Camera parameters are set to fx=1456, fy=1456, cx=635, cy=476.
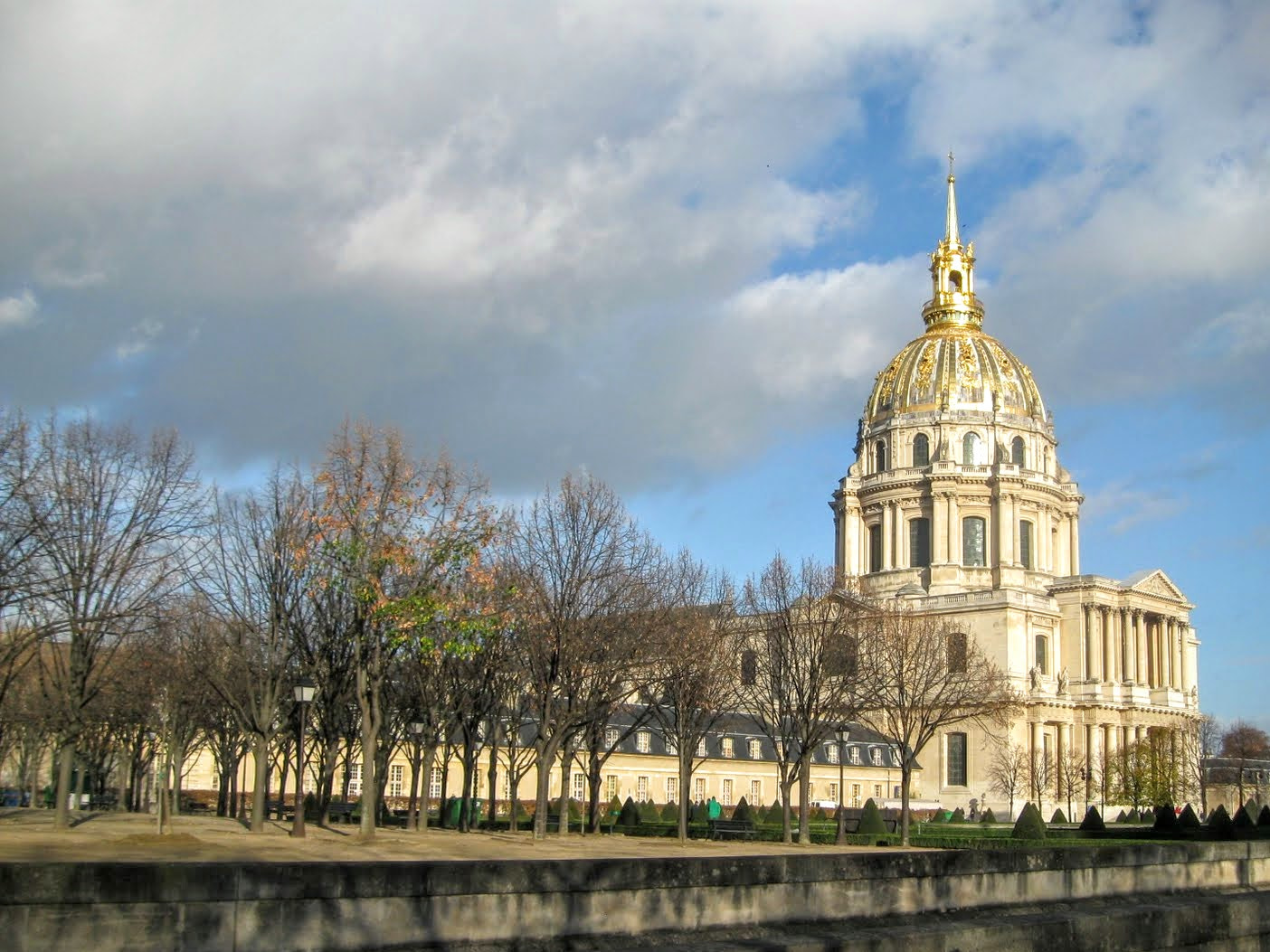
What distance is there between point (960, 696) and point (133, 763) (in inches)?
1500

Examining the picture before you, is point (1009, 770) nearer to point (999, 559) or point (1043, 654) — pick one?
point (1043, 654)

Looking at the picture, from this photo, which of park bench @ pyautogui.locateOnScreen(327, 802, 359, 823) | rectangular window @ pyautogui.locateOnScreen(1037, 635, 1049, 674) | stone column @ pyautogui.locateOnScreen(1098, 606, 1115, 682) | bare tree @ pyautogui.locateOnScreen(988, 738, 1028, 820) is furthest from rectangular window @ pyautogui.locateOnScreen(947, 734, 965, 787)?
park bench @ pyautogui.locateOnScreen(327, 802, 359, 823)

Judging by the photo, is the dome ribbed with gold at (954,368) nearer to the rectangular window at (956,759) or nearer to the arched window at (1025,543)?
the arched window at (1025,543)

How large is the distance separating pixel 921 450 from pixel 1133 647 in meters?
22.9

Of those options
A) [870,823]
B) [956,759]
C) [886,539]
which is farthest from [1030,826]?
[886,539]

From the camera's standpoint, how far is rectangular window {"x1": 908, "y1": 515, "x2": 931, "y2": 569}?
118m

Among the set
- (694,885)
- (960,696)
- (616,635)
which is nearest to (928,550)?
(960,696)

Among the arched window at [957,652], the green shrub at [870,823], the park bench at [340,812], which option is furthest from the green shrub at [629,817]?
the arched window at [957,652]

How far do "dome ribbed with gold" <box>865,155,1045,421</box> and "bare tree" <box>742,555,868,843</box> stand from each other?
197 feet

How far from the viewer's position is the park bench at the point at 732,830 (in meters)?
54.8

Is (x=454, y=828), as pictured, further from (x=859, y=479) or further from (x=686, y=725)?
(x=859, y=479)

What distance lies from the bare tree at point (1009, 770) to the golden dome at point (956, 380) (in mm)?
30955

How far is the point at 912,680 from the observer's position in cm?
6788

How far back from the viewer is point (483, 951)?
13672mm
